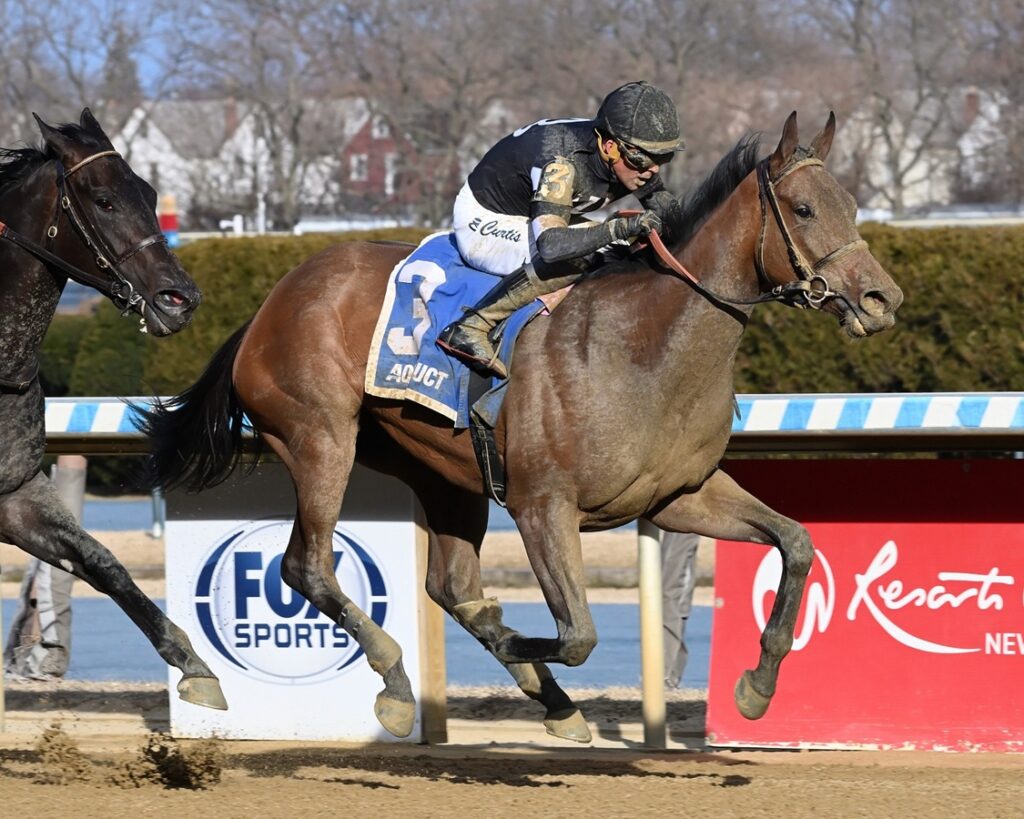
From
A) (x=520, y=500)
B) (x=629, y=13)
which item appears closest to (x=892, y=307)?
(x=520, y=500)

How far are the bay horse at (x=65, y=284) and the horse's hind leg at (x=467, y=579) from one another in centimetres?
98

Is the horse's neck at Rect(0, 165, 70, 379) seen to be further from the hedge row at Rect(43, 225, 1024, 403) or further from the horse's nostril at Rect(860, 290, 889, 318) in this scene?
the hedge row at Rect(43, 225, 1024, 403)

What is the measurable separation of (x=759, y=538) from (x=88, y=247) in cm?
235

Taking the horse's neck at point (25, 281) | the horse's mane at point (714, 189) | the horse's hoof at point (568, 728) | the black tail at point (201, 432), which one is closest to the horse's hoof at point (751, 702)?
the horse's hoof at point (568, 728)

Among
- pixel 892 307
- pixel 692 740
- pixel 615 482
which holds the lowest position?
pixel 692 740

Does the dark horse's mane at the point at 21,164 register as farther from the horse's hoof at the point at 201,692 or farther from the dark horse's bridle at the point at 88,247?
the horse's hoof at the point at 201,692

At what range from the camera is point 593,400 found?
512cm

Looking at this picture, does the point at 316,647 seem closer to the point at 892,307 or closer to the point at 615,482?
the point at 615,482

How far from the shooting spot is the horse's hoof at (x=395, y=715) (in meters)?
5.47

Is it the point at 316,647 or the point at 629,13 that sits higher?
the point at 629,13

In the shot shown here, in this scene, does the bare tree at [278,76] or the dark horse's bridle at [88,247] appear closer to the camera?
→ the dark horse's bridle at [88,247]

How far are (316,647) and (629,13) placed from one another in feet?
83.9

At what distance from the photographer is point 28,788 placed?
5324 mm

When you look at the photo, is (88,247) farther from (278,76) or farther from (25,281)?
(278,76)
